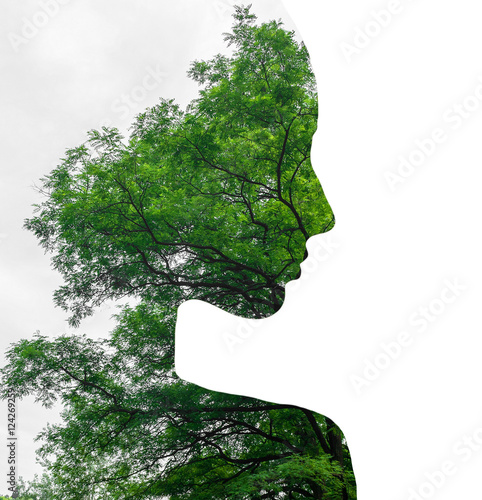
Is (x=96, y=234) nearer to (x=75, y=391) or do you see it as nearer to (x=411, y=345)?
(x=75, y=391)

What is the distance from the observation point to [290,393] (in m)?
5.37

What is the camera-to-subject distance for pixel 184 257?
9.43 metres

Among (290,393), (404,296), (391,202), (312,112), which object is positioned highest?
(312,112)

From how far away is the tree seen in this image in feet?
27.4

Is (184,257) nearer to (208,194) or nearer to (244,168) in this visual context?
(208,194)

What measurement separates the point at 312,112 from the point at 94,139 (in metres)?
3.47

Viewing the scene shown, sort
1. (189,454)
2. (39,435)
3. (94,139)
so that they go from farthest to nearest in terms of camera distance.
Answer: (39,435)
(189,454)
(94,139)

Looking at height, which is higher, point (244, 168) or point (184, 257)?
point (244, 168)

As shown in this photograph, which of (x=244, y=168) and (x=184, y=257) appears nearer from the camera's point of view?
(x=244, y=168)

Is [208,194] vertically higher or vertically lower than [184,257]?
higher

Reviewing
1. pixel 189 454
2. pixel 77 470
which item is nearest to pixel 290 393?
pixel 189 454

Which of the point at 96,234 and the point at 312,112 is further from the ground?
the point at 312,112

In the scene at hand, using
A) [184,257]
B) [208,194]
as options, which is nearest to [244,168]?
[208,194]

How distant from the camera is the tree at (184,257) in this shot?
835cm
